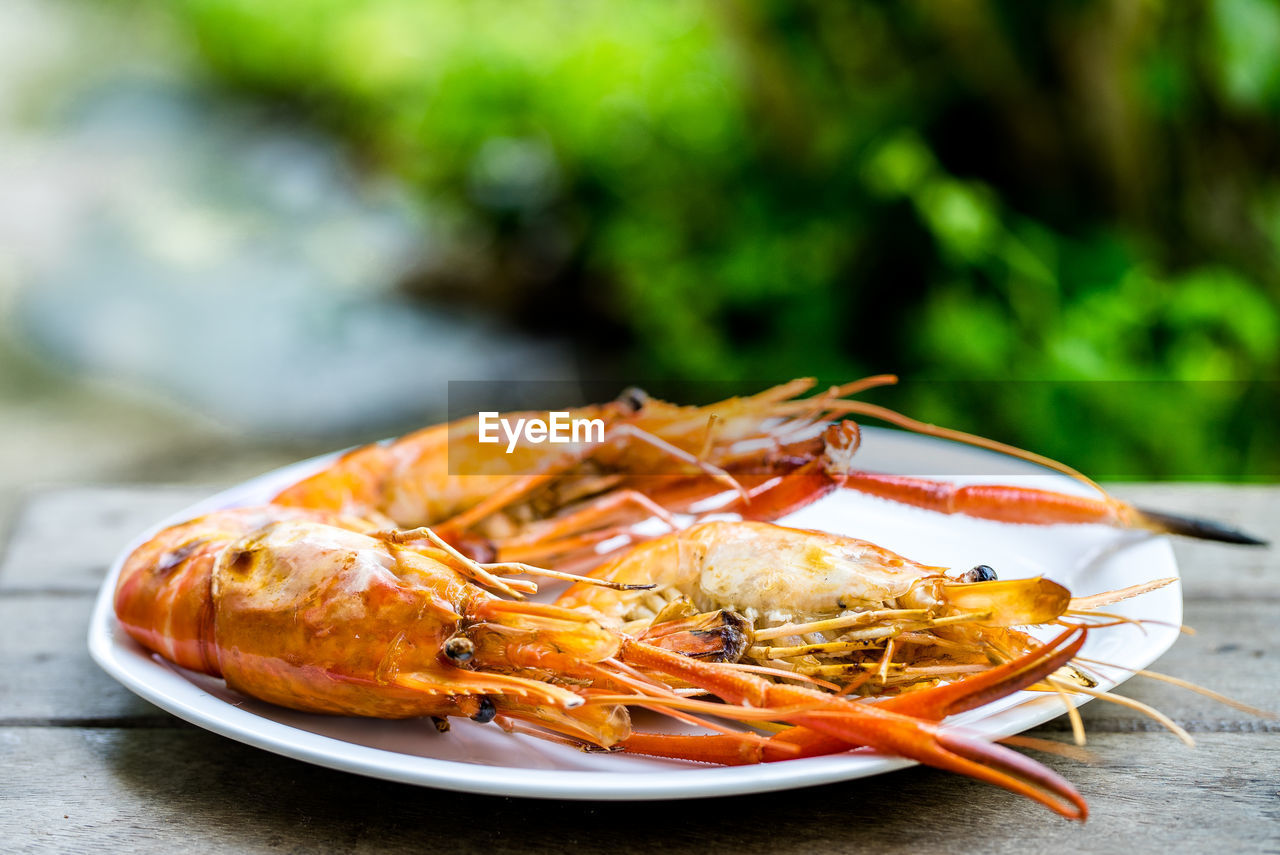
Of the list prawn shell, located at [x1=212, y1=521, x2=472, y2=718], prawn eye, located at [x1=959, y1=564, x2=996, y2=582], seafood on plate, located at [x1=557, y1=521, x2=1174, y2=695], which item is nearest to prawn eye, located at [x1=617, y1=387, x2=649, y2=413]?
seafood on plate, located at [x1=557, y1=521, x2=1174, y2=695]

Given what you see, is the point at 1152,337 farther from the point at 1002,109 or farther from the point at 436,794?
the point at 436,794

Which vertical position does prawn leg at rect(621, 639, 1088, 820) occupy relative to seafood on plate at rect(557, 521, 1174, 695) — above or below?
below

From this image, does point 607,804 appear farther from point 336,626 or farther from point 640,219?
point 640,219

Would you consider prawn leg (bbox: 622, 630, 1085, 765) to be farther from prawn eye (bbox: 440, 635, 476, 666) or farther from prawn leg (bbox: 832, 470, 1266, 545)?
prawn leg (bbox: 832, 470, 1266, 545)

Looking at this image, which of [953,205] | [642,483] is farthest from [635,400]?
[953,205]

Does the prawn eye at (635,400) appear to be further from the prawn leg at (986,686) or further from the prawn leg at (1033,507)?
the prawn leg at (986,686)

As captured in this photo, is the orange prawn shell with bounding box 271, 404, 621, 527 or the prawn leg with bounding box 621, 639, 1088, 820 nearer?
the prawn leg with bounding box 621, 639, 1088, 820

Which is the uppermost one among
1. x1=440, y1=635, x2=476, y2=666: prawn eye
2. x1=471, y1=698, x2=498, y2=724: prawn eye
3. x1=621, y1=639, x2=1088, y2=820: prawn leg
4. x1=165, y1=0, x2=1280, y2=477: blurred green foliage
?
x1=165, y1=0, x2=1280, y2=477: blurred green foliage
